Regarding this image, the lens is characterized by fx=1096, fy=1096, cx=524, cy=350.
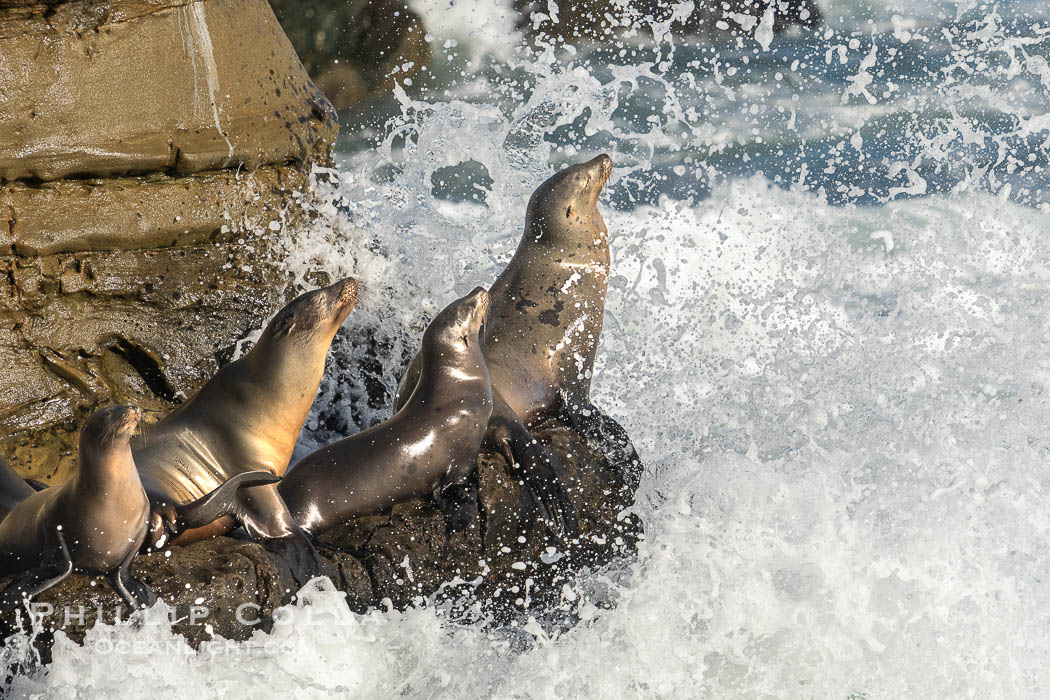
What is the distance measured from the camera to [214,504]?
3562 mm

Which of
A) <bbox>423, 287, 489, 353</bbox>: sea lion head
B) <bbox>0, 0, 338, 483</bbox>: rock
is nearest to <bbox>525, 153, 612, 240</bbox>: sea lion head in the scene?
<bbox>423, 287, 489, 353</bbox>: sea lion head

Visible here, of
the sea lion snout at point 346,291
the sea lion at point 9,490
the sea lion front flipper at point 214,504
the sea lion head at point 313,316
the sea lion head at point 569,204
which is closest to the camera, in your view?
the sea lion front flipper at point 214,504

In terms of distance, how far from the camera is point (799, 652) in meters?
4.12

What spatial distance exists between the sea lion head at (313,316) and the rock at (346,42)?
10937 millimetres

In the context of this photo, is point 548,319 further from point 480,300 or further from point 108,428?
point 108,428

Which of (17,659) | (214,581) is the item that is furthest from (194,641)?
(17,659)

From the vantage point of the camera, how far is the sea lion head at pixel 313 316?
4383 mm

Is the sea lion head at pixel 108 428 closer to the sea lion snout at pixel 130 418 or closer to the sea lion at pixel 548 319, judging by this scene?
the sea lion snout at pixel 130 418

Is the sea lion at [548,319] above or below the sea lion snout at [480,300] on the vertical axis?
below

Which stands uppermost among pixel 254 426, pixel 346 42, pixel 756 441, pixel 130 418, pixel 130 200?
pixel 130 418

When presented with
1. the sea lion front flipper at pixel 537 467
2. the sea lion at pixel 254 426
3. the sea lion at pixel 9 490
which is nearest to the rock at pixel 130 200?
the sea lion at pixel 254 426

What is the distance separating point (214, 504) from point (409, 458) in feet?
2.65

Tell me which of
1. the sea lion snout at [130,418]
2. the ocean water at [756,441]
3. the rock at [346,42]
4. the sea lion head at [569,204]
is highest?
the sea lion snout at [130,418]

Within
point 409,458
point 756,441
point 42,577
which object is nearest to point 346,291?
point 409,458
